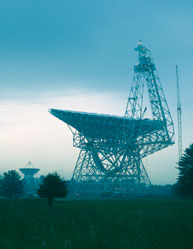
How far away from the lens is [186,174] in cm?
4409

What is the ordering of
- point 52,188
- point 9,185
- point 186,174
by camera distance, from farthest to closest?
point 9,185 → point 186,174 → point 52,188

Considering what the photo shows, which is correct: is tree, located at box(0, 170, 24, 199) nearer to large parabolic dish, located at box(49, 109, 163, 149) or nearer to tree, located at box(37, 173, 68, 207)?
large parabolic dish, located at box(49, 109, 163, 149)

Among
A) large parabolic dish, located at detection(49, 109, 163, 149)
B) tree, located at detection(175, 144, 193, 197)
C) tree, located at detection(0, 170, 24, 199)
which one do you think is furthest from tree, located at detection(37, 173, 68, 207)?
tree, located at detection(0, 170, 24, 199)

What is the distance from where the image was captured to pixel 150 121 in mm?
70500

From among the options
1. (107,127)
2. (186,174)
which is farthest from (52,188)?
(107,127)

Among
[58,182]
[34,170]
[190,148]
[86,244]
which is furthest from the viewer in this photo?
[34,170]

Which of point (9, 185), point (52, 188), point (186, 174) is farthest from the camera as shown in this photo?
point (9, 185)

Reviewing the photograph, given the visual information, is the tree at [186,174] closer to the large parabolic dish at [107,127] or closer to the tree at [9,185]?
the large parabolic dish at [107,127]

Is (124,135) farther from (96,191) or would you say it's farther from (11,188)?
(11,188)

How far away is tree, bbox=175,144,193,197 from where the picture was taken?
42825 millimetres

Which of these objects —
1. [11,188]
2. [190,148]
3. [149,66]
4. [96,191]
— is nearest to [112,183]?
[96,191]

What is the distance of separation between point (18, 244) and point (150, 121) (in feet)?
194

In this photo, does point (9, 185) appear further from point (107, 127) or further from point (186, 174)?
point (186, 174)

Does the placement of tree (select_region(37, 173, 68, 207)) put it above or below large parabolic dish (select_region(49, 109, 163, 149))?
below
